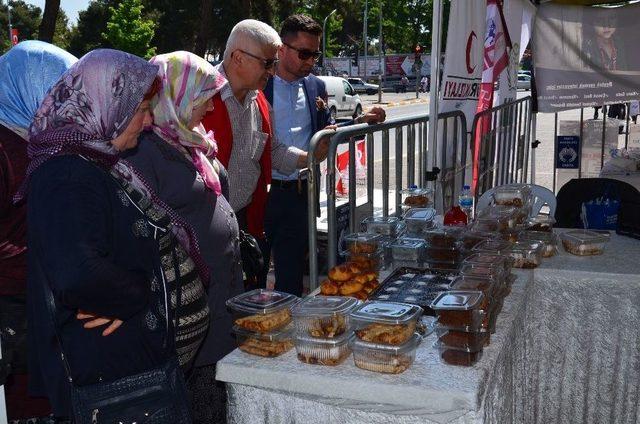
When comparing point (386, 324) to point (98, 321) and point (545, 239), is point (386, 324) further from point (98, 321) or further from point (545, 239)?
point (545, 239)

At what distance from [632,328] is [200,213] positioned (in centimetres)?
178

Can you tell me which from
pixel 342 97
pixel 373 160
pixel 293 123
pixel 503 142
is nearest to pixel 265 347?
pixel 373 160

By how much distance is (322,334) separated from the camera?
1902mm

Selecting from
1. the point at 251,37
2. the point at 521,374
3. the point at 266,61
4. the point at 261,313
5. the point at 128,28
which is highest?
the point at 128,28

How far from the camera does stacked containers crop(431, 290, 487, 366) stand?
Answer: 1844 millimetres

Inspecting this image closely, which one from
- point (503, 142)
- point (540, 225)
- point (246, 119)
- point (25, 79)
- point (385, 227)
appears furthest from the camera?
point (503, 142)

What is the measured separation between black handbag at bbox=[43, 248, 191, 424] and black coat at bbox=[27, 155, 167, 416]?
0.03 meters

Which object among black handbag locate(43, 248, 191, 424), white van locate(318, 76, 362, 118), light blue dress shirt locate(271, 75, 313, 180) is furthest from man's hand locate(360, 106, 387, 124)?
white van locate(318, 76, 362, 118)


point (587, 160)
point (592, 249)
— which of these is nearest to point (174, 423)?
point (592, 249)

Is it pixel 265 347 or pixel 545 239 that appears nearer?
pixel 265 347

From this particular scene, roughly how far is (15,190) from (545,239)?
83.6 inches

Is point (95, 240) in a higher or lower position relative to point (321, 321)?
higher

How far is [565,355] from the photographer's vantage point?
112 inches

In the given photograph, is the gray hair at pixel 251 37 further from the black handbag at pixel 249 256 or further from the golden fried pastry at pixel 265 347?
the golden fried pastry at pixel 265 347
